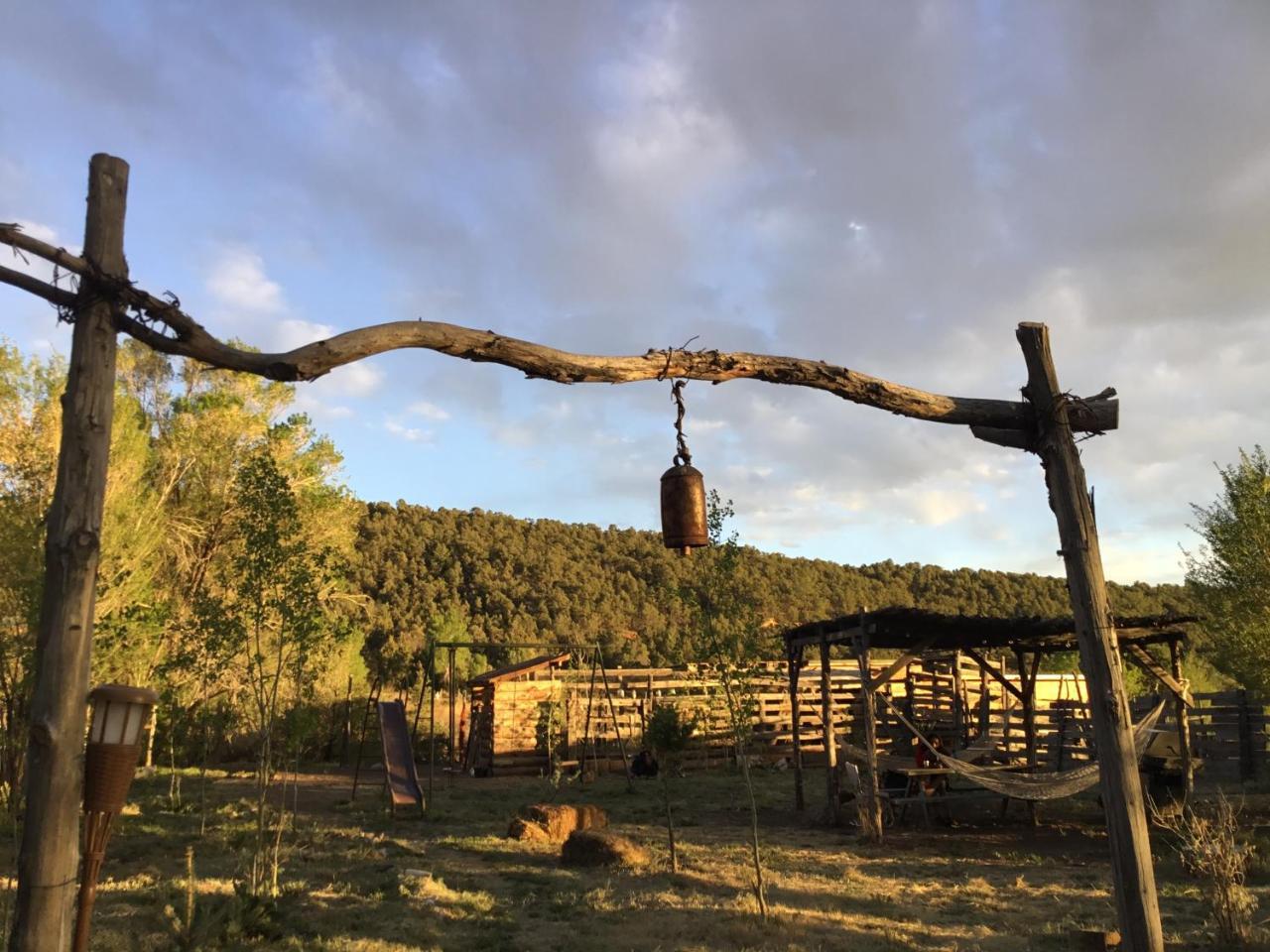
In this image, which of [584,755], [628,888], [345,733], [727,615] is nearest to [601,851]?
[628,888]

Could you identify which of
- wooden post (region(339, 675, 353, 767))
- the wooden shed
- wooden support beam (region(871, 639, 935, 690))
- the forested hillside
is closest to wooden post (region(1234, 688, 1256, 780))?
wooden support beam (region(871, 639, 935, 690))

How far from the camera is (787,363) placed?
461 centimetres

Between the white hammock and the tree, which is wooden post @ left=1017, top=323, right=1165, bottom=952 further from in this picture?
the tree

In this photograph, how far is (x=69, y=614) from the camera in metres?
3.10

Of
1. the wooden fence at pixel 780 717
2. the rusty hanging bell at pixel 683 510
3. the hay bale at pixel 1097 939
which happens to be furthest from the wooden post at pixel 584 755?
the rusty hanging bell at pixel 683 510

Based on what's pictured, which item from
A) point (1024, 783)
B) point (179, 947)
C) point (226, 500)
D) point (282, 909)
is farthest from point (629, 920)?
point (226, 500)

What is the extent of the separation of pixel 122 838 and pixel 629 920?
299 inches

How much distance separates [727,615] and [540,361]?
5.50 m

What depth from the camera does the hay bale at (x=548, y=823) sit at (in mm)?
11711

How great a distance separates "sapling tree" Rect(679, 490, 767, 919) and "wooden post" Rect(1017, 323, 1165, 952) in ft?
13.6

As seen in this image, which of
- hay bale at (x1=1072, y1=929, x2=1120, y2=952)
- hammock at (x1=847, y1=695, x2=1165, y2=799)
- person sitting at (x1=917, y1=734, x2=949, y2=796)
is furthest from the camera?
person sitting at (x1=917, y1=734, x2=949, y2=796)

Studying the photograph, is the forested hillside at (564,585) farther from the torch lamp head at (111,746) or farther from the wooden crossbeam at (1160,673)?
the torch lamp head at (111,746)

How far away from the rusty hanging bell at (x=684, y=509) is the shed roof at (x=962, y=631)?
7631 mm

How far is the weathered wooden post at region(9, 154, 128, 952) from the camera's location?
2.97 metres
